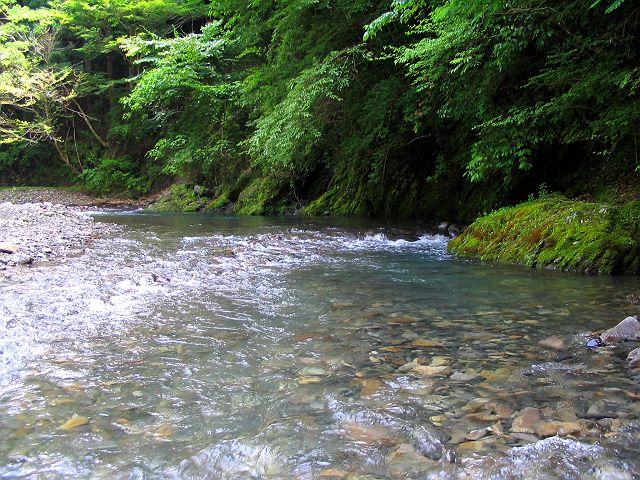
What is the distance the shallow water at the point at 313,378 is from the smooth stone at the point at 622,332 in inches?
6.2

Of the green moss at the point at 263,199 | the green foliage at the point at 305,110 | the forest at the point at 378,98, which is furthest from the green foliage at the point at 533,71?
the green moss at the point at 263,199

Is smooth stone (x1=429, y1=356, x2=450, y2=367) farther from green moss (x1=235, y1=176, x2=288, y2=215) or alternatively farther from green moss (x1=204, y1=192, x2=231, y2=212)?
green moss (x1=204, y1=192, x2=231, y2=212)

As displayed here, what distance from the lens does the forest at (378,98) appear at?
782cm

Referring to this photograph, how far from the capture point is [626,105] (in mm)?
7156

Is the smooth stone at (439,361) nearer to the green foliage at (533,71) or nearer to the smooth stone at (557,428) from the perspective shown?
the smooth stone at (557,428)

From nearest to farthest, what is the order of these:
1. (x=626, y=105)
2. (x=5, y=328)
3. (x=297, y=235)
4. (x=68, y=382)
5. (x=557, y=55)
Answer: (x=68, y=382)
(x=5, y=328)
(x=626, y=105)
(x=557, y=55)
(x=297, y=235)

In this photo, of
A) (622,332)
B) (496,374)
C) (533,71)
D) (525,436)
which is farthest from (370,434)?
(533,71)

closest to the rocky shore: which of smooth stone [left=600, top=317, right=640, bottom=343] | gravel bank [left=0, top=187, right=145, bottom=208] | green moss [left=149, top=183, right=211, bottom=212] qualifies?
smooth stone [left=600, top=317, right=640, bottom=343]

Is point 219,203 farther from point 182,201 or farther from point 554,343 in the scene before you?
point 554,343

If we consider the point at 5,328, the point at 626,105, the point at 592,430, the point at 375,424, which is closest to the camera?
the point at 592,430

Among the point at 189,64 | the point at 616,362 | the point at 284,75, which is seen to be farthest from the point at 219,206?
the point at 616,362

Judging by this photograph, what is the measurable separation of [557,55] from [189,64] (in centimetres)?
1649

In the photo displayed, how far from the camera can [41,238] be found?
9.50 metres

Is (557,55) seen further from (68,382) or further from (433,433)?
(68,382)
